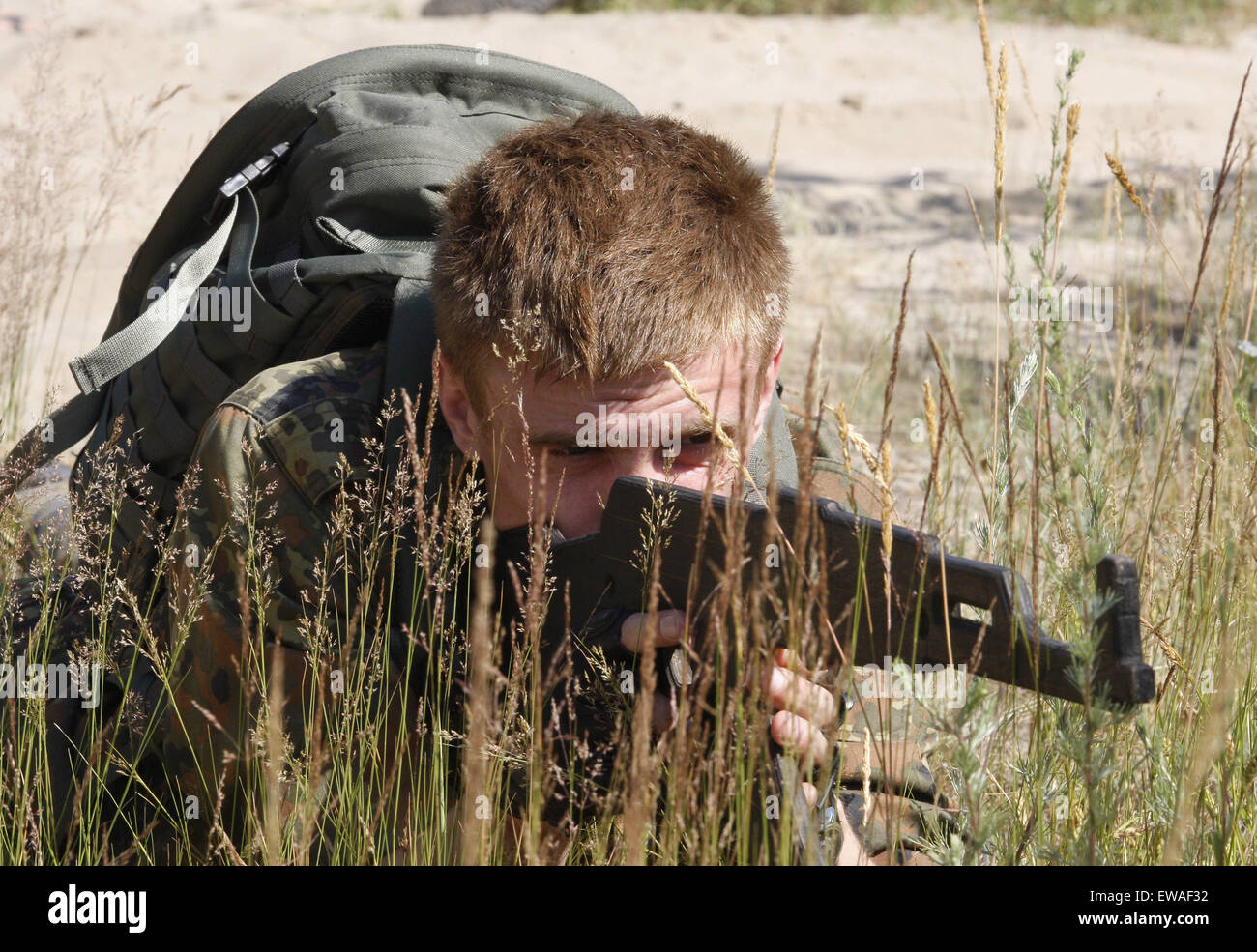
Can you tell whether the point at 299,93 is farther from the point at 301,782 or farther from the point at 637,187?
the point at 301,782

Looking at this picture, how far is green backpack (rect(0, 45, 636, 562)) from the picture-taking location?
2.42 m

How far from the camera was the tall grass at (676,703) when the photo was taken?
4.73 ft

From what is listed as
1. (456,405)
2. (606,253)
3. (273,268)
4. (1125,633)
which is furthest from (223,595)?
(1125,633)

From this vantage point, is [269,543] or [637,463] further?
[269,543]

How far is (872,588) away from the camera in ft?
5.26

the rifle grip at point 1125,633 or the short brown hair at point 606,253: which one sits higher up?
the short brown hair at point 606,253
